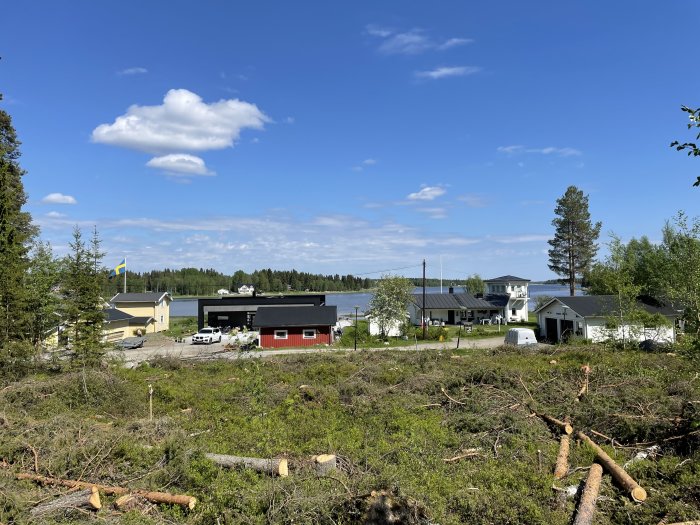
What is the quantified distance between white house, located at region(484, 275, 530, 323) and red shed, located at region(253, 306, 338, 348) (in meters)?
29.3

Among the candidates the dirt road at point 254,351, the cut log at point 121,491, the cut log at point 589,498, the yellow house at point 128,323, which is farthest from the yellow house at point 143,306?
the cut log at point 589,498

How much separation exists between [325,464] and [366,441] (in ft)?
7.92

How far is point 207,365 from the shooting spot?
87.5ft

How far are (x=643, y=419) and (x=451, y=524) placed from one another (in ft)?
22.9

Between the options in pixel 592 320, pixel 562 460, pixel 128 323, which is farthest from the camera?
pixel 128 323

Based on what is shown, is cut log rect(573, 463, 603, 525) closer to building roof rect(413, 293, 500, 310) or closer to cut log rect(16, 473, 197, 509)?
cut log rect(16, 473, 197, 509)

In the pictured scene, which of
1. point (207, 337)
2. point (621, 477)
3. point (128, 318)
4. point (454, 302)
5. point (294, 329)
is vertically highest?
point (454, 302)

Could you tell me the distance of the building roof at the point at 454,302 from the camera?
197 feet

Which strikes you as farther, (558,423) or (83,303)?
(83,303)

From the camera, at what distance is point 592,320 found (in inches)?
1526

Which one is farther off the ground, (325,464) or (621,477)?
(325,464)

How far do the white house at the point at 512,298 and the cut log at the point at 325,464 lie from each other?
189ft

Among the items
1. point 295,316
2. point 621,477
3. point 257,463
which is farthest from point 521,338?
point 257,463

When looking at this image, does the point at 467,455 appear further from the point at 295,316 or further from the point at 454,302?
the point at 454,302
